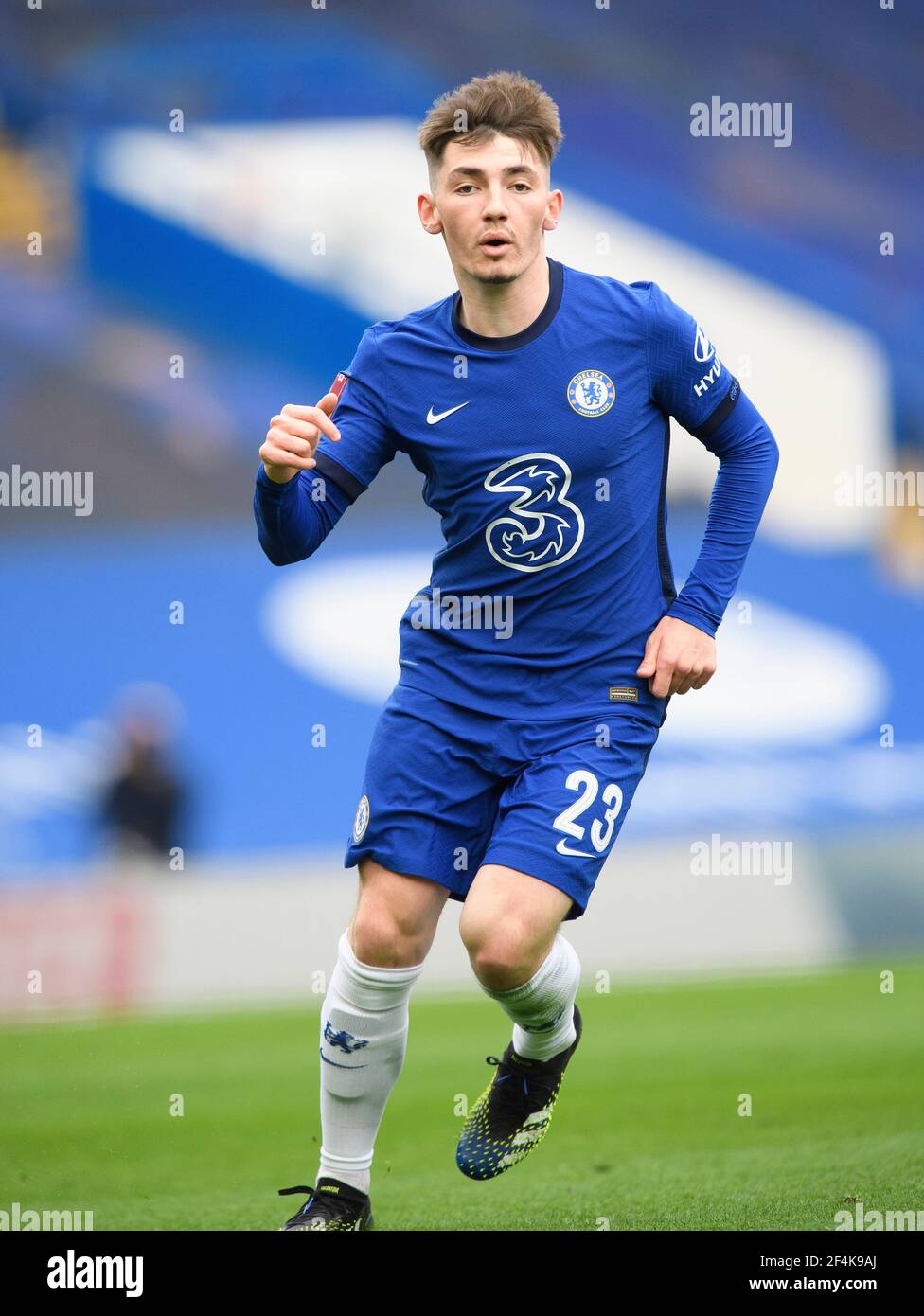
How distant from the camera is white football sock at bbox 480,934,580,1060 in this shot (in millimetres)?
3586

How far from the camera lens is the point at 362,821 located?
11.8 ft

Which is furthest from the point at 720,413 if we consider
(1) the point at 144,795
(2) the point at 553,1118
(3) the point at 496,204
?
(1) the point at 144,795

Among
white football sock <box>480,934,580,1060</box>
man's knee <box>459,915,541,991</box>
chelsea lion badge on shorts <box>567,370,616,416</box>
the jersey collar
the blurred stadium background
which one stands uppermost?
the blurred stadium background

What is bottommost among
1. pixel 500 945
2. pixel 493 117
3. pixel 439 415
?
pixel 500 945

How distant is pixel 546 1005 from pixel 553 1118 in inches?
72.1

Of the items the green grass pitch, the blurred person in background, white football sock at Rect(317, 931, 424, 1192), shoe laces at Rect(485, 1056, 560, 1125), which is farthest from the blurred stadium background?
white football sock at Rect(317, 931, 424, 1192)

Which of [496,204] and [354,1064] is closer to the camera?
[496,204]

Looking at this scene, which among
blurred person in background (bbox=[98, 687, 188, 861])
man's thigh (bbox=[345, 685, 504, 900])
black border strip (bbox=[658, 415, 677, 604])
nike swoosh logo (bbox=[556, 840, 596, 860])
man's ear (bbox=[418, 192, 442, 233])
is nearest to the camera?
nike swoosh logo (bbox=[556, 840, 596, 860])

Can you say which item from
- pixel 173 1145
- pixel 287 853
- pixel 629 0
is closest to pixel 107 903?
pixel 287 853

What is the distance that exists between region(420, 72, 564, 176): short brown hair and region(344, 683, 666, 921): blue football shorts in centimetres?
121

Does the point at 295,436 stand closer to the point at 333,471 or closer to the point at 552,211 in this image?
the point at 333,471

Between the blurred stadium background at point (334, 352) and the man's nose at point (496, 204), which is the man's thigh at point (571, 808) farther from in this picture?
the blurred stadium background at point (334, 352)

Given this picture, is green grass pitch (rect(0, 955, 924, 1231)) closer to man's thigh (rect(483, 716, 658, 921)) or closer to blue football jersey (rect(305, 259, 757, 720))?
man's thigh (rect(483, 716, 658, 921))

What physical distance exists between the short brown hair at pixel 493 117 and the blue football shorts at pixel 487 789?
1.21 m
